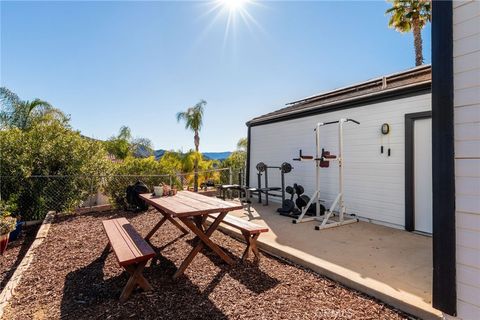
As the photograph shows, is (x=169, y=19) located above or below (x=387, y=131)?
above

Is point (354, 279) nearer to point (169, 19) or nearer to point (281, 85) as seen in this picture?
point (169, 19)

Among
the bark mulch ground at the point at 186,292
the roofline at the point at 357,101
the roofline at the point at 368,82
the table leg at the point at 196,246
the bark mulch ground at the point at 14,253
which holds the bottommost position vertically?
the bark mulch ground at the point at 14,253

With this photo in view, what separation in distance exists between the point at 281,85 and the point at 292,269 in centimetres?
762

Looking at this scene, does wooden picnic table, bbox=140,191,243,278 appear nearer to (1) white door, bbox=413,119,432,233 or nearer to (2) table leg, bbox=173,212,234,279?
(2) table leg, bbox=173,212,234,279

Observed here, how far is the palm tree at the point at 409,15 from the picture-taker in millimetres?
9828

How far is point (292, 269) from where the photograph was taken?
296 cm

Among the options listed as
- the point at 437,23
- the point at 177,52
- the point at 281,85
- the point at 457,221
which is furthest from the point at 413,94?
the point at 177,52

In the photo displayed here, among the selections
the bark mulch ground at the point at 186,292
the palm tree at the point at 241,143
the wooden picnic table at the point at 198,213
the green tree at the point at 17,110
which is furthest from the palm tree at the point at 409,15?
the green tree at the point at 17,110

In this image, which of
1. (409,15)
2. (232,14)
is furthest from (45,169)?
(409,15)

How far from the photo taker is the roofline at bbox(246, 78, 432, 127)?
14.0 feet

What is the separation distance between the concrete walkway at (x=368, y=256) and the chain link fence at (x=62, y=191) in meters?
3.69

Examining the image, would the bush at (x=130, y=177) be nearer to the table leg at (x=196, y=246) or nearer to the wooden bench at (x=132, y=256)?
the wooden bench at (x=132, y=256)

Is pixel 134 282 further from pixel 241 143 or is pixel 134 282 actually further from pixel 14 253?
pixel 241 143

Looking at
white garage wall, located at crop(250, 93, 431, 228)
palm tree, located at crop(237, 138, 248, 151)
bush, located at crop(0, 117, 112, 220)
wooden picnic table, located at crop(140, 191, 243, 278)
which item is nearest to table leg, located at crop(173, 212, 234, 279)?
wooden picnic table, located at crop(140, 191, 243, 278)
